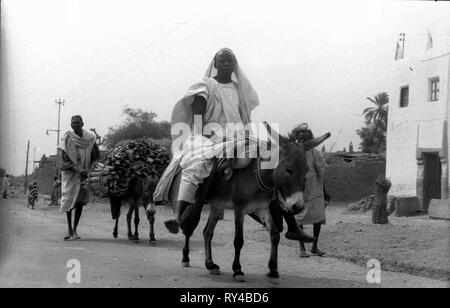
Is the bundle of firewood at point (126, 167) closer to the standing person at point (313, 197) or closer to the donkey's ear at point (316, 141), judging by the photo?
the standing person at point (313, 197)

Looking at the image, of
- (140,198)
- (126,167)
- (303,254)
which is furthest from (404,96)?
(303,254)

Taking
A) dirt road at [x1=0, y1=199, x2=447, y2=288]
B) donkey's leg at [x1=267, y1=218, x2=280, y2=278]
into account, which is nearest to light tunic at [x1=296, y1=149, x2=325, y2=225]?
dirt road at [x1=0, y1=199, x2=447, y2=288]

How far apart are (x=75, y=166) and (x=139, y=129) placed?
29.8 meters

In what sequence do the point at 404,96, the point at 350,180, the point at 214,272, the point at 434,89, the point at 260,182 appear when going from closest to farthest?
the point at 260,182
the point at 214,272
the point at 434,89
the point at 404,96
the point at 350,180

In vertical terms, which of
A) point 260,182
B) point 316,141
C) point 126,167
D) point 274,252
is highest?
point 316,141

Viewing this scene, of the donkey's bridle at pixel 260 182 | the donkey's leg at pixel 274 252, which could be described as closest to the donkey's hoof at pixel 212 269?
the donkey's leg at pixel 274 252

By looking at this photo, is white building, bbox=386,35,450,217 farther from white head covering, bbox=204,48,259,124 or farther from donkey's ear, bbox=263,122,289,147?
donkey's ear, bbox=263,122,289,147

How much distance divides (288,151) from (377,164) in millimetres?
24142

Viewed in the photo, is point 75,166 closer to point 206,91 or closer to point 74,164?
point 74,164

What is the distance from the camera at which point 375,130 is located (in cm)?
4762

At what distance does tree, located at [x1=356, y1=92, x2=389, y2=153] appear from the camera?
4525 cm

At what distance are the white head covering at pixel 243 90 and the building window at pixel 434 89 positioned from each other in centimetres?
1674

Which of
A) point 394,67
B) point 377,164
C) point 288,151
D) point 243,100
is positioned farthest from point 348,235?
point 377,164
